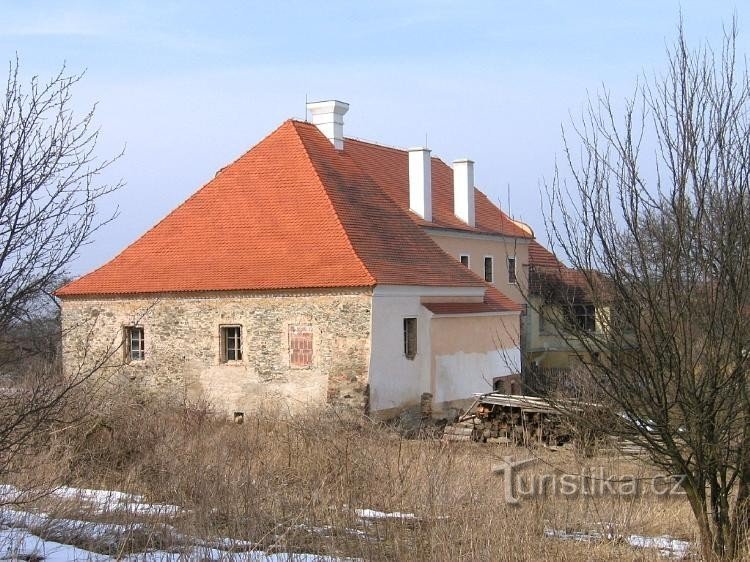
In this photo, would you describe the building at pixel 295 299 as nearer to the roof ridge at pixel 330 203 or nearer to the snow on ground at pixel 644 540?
the roof ridge at pixel 330 203

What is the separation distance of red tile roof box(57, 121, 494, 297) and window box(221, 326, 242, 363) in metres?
1.11

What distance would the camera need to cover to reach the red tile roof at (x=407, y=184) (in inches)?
1187

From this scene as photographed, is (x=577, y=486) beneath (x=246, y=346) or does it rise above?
beneath

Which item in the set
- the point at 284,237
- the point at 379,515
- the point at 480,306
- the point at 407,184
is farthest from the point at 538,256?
the point at 379,515

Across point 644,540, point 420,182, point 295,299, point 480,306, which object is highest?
point 420,182

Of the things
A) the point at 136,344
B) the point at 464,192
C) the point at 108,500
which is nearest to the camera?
the point at 108,500

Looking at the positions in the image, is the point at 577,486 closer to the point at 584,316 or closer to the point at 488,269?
the point at 584,316

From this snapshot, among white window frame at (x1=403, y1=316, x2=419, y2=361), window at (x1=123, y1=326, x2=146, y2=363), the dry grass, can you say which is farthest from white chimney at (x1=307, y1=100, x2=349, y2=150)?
the dry grass

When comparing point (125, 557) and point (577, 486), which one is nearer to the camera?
point (125, 557)

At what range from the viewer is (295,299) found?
901 inches

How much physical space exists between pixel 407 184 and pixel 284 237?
27.1 ft

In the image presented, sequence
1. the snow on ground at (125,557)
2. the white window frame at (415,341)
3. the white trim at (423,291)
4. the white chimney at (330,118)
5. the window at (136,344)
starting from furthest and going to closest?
the white chimney at (330,118) → the window at (136,344) → the white window frame at (415,341) → the white trim at (423,291) → the snow on ground at (125,557)

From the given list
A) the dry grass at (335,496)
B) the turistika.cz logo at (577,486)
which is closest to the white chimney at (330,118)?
the dry grass at (335,496)

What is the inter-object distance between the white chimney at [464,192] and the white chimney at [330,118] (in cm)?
583
